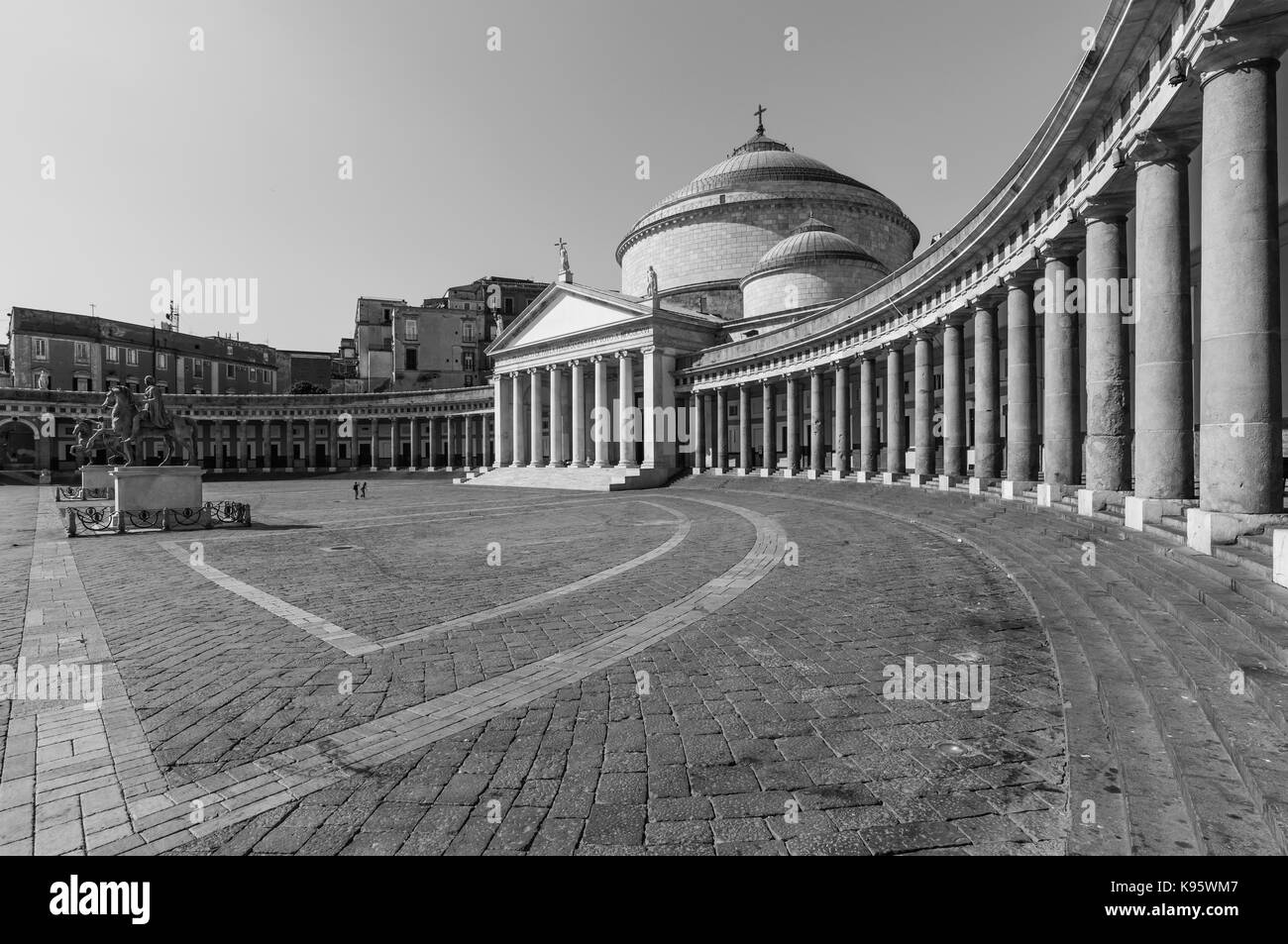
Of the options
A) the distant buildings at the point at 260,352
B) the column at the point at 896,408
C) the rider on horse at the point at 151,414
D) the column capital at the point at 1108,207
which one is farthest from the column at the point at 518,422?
the column capital at the point at 1108,207

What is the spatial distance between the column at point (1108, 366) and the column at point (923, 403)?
1108 cm

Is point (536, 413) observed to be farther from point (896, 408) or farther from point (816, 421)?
point (896, 408)

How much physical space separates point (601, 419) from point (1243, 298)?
136ft

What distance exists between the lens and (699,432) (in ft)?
155

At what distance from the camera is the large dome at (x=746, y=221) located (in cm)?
5862

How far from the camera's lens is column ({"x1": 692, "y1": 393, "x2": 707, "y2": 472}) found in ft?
150

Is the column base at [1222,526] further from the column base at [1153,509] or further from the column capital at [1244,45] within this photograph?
the column capital at [1244,45]

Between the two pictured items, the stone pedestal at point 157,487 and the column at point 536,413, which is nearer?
the stone pedestal at point 157,487

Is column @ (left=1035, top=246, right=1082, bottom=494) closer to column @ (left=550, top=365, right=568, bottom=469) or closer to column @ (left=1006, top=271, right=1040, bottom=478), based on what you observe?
column @ (left=1006, top=271, right=1040, bottom=478)

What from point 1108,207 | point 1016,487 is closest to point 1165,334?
point 1108,207

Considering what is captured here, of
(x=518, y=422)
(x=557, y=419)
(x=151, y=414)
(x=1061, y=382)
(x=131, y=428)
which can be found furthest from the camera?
(x=518, y=422)

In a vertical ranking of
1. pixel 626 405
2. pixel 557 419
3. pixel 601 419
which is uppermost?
pixel 626 405

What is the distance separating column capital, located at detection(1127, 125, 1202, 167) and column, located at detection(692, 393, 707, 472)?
116 feet
